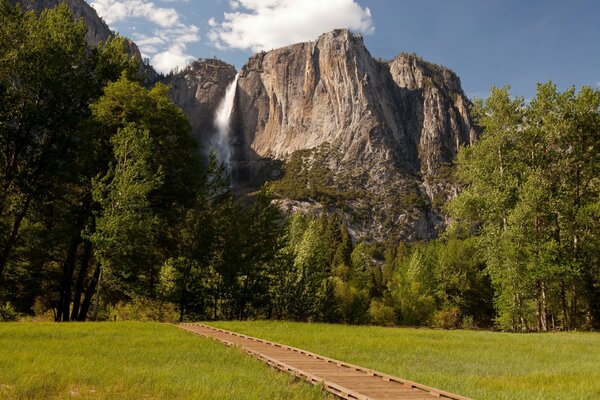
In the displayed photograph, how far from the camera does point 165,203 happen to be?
1336 inches

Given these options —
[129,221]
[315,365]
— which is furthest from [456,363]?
[129,221]

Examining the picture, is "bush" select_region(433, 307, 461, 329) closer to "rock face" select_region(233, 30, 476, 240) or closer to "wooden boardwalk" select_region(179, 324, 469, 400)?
"wooden boardwalk" select_region(179, 324, 469, 400)

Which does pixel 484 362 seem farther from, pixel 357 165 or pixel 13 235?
pixel 357 165

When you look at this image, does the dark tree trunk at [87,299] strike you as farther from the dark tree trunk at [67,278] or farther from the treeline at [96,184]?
the dark tree trunk at [67,278]

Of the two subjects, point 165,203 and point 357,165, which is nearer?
point 165,203

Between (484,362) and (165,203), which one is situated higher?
(165,203)

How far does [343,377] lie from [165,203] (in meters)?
24.9

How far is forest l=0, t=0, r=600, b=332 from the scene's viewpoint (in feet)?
97.2

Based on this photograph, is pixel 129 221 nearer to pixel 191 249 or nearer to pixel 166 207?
pixel 166 207

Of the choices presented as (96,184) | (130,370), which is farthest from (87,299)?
(130,370)

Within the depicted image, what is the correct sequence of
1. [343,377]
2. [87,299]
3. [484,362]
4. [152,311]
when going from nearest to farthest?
[343,377] → [484,362] → [87,299] → [152,311]

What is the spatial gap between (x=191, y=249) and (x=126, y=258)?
7.38 meters

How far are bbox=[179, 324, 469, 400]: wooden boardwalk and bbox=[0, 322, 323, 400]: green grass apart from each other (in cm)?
46

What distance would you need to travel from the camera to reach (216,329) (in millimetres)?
25188
